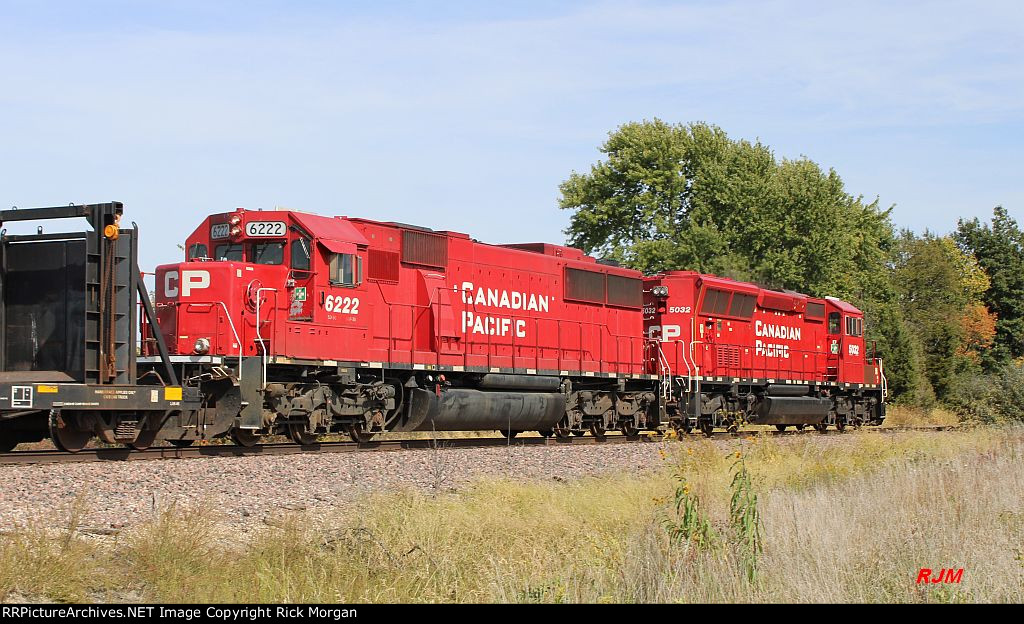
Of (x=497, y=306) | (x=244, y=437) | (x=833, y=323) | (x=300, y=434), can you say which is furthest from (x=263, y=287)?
(x=833, y=323)

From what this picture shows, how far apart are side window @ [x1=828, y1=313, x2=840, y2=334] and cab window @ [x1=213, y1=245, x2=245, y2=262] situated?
2067cm

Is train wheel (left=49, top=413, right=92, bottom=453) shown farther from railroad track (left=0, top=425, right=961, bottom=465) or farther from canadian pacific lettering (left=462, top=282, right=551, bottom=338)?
canadian pacific lettering (left=462, top=282, right=551, bottom=338)

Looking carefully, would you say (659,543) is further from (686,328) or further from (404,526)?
(686,328)

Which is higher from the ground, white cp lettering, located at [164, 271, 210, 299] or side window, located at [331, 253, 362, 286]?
side window, located at [331, 253, 362, 286]

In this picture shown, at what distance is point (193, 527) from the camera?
845cm

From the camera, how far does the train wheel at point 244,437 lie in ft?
53.8

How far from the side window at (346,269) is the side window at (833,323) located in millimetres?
18988

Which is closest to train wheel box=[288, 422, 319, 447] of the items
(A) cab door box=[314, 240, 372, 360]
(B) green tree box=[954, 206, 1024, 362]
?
(A) cab door box=[314, 240, 372, 360]

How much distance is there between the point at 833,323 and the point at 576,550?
2570 cm

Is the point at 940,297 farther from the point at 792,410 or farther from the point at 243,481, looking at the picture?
the point at 243,481

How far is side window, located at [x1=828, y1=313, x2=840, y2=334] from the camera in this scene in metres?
32.4

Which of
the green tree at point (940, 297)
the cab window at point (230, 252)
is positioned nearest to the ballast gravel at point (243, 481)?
the cab window at point (230, 252)

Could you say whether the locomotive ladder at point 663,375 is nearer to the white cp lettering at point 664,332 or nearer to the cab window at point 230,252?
the white cp lettering at point 664,332

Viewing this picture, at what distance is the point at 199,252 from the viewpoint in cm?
1769
